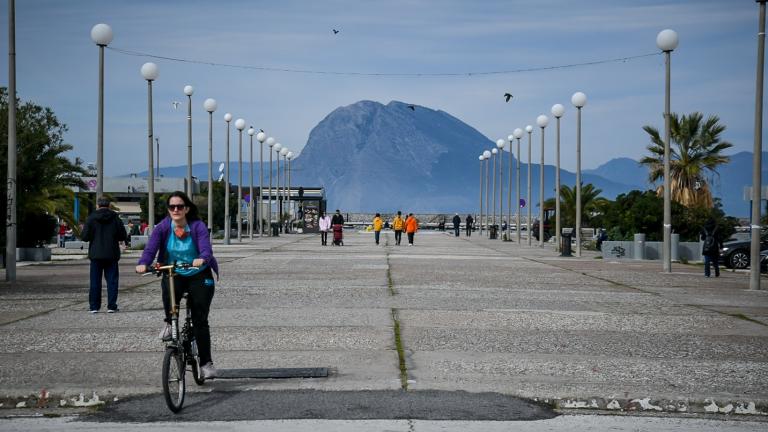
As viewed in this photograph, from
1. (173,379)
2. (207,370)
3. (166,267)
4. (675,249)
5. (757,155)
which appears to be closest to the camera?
(173,379)

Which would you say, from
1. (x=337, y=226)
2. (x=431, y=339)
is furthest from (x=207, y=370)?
(x=337, y=226)

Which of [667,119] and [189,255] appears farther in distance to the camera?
[667,119]

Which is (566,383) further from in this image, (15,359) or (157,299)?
(157,299)

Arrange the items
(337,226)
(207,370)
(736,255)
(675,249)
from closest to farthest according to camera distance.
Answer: (207,370) < (736,255) < (675,249) < (337,226)

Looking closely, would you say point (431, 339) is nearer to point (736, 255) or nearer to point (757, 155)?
point (757, 155)

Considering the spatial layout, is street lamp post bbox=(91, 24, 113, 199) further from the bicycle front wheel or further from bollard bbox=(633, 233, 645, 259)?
the bicycle front wheel

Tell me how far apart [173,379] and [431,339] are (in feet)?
15.9

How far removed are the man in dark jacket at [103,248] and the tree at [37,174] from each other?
29.3 ft

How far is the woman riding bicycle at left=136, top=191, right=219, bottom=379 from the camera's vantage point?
907 centimetres

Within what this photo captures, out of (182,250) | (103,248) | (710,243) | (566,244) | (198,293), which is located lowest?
(566,244)

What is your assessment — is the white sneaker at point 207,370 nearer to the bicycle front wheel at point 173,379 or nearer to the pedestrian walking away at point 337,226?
the bicycle front wheel at point 173,379

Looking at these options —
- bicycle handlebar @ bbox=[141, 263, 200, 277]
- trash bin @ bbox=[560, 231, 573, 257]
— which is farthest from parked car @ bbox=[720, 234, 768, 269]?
bicycle handlebar @ bbox=[141, 263, 200, 277]

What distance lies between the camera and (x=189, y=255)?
9.19 meters

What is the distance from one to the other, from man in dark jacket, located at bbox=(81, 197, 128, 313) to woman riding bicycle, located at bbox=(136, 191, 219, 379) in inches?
261
